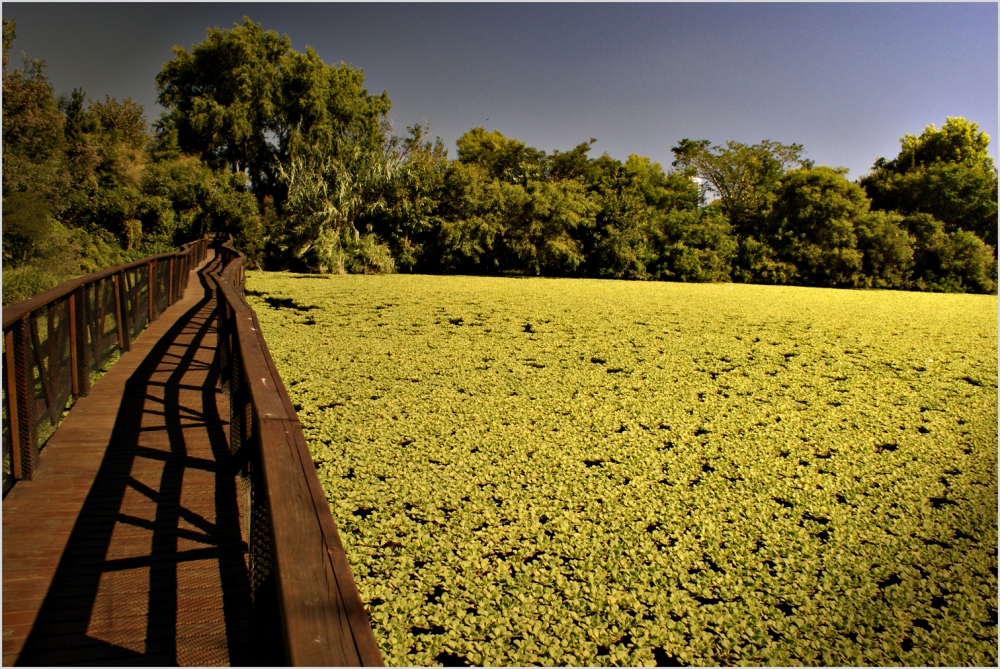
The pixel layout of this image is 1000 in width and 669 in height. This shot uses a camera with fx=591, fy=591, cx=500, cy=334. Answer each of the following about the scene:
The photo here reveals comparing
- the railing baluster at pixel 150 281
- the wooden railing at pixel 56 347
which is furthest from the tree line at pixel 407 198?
the wooden railing at pixel 56 347

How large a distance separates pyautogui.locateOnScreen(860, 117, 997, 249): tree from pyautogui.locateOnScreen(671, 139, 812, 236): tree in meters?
3.76

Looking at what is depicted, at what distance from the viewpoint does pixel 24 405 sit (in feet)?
7.48

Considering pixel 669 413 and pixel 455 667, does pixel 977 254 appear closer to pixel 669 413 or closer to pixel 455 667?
pixel 669 413

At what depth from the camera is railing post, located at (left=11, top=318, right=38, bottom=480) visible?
226 cm

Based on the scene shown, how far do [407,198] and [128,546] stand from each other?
1782 cm

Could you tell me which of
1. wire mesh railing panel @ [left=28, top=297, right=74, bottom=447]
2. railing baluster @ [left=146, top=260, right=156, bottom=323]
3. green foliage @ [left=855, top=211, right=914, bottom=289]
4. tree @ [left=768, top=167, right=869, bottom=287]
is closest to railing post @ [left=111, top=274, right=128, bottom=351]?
railing baluster @ [left=146, top=260, right=156, bottom=323]

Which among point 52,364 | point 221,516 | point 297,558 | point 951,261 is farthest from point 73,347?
point 951,261

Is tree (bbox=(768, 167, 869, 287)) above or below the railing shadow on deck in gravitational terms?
above

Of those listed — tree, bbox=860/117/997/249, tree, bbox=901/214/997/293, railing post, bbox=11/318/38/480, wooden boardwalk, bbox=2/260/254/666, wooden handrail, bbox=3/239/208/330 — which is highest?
tree, bbox=860/117/997/249

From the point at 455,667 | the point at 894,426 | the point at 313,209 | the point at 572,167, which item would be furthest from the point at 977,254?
the point at 455,667

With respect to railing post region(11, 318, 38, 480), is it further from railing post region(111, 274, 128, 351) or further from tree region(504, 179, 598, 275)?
tree region(504, 179, 598, 275)

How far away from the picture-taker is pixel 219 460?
9.06ft

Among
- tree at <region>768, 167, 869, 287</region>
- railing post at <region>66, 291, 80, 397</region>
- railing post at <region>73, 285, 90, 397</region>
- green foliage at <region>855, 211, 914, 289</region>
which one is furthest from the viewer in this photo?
tree at <region>768, 167, 869, 287</region>

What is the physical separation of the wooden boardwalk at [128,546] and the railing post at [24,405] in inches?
3.0
